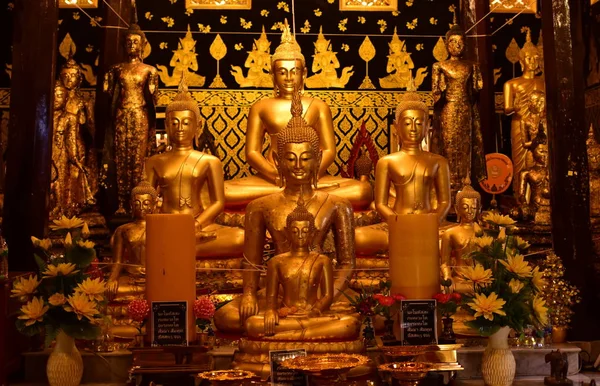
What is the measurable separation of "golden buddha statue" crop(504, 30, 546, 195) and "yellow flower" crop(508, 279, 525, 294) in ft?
16.0

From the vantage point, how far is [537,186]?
8.23 metres

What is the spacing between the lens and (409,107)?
6148mm

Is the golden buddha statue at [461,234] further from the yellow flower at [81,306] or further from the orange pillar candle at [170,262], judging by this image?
the yellow flower at [81,306]

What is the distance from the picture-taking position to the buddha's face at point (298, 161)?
4.74 metres

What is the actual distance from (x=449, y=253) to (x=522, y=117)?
355cm

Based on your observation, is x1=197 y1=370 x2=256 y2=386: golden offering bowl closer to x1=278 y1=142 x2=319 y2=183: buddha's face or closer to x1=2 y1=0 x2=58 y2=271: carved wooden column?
x1=278 y1=142 x2=319 y2=183: buddha's face

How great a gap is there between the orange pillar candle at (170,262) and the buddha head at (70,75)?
4815mm

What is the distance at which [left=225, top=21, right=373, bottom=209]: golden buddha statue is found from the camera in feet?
21.9

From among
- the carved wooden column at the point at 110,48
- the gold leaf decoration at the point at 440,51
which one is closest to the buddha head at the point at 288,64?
the carved wooden column at the point at 110,48

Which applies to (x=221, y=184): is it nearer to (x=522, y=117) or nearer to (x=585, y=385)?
(x=585, y=385)

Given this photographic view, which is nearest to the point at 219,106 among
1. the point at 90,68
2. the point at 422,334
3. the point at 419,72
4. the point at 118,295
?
the point at 90,68

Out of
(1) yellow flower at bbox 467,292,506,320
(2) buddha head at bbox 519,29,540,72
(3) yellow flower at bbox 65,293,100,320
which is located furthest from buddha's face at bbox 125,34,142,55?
(1) yellow flower at bbox 467,292,506,320

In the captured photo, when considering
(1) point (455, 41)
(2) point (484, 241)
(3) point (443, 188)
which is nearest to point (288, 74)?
(3) point (443, 188)

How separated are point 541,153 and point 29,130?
14.5 ft
